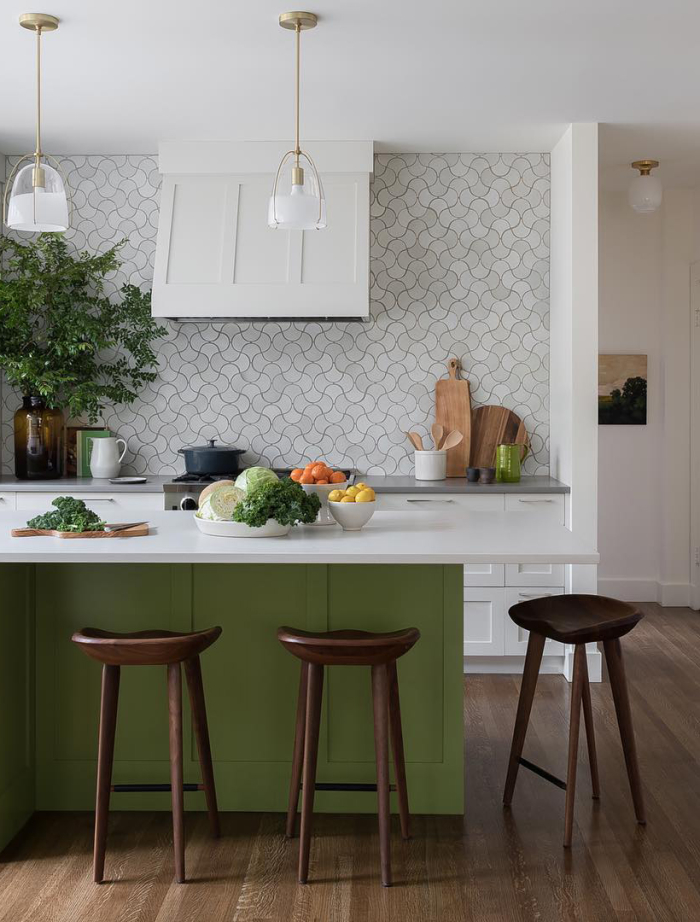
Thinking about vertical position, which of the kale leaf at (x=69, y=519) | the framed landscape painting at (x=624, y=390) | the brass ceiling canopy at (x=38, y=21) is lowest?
the kale leaf at (x=69, y=519)

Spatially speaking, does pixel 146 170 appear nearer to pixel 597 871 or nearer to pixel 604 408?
pixel 604 408

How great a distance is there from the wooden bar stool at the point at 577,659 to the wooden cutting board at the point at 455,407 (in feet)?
6.53

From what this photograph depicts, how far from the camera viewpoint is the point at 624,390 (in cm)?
604

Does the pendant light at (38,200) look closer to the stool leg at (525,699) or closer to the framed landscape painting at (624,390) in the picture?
the stool leg at (525,699)

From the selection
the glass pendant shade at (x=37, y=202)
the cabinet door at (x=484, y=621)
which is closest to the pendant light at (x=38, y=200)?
the glass pendant shade at (x=37, y=202)

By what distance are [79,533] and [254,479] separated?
1.81 ft

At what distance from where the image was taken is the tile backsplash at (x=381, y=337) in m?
4.99

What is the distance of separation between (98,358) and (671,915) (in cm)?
395

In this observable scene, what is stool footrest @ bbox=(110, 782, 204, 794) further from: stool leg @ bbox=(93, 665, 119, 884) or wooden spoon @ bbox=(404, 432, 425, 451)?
wooden spoon @ bbox=(404, 432, 425, 451)

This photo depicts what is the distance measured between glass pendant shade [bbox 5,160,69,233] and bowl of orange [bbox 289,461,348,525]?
1.11m

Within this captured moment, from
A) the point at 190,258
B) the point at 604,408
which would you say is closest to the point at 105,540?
the point at 190,258

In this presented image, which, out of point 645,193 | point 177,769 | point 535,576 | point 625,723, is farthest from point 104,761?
point 645,193

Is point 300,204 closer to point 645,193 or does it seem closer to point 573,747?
point 573,747

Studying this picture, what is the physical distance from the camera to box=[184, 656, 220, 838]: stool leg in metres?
2.63
